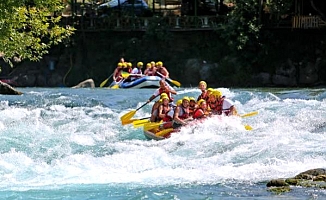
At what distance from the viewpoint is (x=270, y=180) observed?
11414 millimetres

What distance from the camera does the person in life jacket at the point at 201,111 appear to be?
1656cm

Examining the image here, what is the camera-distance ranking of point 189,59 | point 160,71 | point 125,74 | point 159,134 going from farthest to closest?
Answer: point 189,59
point 125,74
point 160,71
point 159,134

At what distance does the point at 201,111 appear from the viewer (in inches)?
657

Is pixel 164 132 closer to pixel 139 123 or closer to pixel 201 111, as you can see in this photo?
pixel 201 111

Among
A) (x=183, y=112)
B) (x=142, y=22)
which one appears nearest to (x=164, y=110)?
(x=183, y=112)

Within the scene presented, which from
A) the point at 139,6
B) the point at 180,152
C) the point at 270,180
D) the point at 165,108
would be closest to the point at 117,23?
the point at 139,6

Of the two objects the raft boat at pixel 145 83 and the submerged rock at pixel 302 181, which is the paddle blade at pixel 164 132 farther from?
the raft boat at pixel 145 83

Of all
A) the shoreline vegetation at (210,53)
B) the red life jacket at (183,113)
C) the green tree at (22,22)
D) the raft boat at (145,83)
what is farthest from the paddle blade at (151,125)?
the shoreline vegetation at (210,53)

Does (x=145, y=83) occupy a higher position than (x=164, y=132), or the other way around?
(x=164, y=132)

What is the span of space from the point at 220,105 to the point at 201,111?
0.54 metres

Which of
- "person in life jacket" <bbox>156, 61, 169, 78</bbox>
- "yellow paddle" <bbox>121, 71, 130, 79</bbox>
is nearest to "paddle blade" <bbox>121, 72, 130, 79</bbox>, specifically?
"yellow paddle" <bbox>121, 71, 130, 79</bbox>

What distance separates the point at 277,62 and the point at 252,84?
1.60 m

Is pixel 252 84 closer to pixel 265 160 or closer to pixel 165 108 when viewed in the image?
pixel 165 108

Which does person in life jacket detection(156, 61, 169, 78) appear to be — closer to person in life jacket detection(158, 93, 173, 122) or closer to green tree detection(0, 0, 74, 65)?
person in life jacket detection(158, 93, 173, 122)
